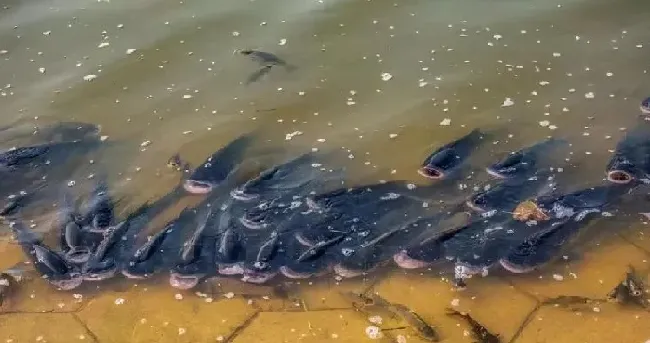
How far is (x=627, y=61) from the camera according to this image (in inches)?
343

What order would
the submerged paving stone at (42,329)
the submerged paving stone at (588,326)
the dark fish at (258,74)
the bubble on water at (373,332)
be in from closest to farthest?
the submerged paving stone at (588,326)
the bubble on water at (373,332)
the submerged paving stone at (42,329)
the dark fish at (258,74)

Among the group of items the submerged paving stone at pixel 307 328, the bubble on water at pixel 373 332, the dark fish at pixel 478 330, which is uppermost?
the dark fish at pixel 478 330

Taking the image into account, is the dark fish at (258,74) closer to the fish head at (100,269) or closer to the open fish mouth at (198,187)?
the open fish mouth at (198,187)

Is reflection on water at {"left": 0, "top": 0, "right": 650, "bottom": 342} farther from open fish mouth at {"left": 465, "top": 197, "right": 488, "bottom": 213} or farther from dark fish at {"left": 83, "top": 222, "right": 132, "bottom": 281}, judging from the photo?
open fish mouth at {"left": 465, "top": 197, "right": 488, "bottom": 213}

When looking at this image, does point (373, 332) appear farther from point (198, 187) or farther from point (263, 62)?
point (263, 62)

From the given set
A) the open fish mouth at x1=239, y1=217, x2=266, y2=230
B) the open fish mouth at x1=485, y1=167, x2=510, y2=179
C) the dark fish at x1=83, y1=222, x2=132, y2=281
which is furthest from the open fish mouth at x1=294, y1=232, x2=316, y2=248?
the open fish mouth at x1=485, y1=167, x2=510, y2=179

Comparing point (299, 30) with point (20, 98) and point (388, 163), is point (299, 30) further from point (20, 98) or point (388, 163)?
point (20, 98)

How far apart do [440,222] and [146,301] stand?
298 cm

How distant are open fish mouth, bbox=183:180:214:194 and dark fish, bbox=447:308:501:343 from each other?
3.02m

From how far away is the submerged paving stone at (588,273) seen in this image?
570 centimetres

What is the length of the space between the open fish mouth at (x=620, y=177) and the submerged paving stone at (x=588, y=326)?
1.78 meters

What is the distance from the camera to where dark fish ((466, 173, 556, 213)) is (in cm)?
656

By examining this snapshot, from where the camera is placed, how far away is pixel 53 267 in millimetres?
6168

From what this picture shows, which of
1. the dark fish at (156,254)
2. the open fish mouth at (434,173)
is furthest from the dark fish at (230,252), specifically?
the open fish mouth at (434,173)
